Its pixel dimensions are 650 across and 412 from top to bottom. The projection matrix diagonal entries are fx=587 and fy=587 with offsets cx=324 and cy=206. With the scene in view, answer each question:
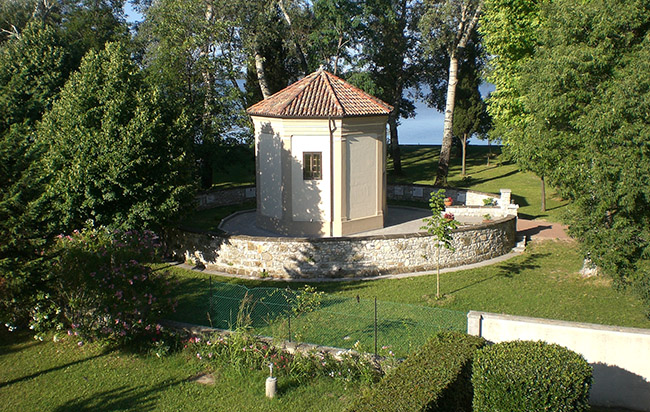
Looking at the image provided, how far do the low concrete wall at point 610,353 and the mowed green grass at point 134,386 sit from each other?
14.8 ft

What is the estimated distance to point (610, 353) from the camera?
482 inches

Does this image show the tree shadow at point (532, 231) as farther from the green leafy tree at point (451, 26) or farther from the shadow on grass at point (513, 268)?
the green leafy tree at point (451, 26)

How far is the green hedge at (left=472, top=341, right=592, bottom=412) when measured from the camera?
1059cm

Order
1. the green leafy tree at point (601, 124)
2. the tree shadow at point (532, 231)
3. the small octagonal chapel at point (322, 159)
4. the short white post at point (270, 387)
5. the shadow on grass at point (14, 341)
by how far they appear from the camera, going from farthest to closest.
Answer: the tree shadow at point (532, 231) < the small octagonal chapel at point (322, 159) < the shadow on grass at point (14, 341) < the green leafy tree at point (601, 124) < the short white post at point (270, 387)

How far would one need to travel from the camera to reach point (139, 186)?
786 inches

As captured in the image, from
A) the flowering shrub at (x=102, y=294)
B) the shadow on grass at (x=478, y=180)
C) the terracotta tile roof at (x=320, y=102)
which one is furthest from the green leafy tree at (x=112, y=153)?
the shadow on grass at (x=478, y=180)

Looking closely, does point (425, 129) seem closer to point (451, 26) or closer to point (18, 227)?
point (451, 26)

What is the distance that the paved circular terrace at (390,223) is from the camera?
25.8 m

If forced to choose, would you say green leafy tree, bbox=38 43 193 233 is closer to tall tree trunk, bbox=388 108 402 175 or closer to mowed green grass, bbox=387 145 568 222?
mowed green grass, bbox=387 145 568 222

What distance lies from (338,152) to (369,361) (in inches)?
493

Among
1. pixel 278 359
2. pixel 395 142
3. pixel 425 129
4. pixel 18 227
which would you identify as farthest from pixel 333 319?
pixel 425 129

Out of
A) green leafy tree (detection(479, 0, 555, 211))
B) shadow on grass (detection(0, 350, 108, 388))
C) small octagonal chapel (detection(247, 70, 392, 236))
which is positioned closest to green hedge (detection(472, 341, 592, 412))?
shadow on grass (detection(0, 350, 108, 388))

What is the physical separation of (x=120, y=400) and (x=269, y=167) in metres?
14.4

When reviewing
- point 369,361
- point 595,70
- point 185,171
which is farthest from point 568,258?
point 185,171
